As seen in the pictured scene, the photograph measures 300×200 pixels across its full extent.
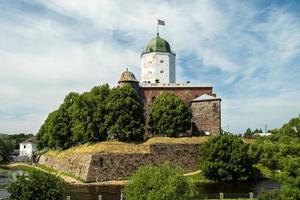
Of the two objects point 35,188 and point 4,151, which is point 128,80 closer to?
point 4,151

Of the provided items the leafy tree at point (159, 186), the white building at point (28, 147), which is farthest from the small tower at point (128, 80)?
the white building at point (28, 147)

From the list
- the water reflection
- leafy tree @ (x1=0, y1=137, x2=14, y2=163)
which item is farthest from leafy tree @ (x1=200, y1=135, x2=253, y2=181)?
leafy tree @ (x1=0, y1=137, x2=14, y2=163)

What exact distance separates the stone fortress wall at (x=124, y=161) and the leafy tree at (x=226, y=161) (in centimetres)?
433

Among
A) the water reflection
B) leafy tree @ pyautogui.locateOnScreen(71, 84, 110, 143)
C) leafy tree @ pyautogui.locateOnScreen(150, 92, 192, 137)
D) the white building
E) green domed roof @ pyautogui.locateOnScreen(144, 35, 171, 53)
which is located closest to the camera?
the water reflection

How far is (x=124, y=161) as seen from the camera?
46.5 metres

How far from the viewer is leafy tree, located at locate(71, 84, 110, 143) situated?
50.5 metres

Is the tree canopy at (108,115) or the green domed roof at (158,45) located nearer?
the tree canopy at (108,115)

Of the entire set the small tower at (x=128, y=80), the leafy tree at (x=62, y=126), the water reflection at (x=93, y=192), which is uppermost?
the small tower at (x=128, y=80)

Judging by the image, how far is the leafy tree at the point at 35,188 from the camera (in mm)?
19125

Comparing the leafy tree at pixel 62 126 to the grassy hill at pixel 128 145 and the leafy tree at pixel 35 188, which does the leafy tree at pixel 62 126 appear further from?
the leafy tree at pixel 35 188

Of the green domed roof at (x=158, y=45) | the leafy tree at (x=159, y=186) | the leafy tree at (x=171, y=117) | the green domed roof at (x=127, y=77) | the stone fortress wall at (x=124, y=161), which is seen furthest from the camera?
the green domed roof at (x=158, y=45)

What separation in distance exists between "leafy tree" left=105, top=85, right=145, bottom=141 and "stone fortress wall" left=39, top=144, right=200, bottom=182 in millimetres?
2694

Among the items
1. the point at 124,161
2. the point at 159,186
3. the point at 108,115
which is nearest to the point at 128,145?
the point at 124,161

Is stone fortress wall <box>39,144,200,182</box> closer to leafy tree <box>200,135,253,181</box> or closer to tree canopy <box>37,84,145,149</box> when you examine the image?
tree canopy <box>37,84,145,149</box>
